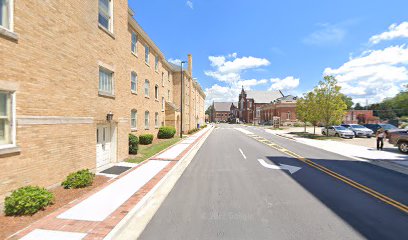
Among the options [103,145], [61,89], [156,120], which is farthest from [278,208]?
[156,120]

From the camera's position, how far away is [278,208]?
610cm

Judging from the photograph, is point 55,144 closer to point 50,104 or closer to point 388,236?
point 50,104

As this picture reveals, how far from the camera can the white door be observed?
10.5 meters

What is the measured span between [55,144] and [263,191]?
281 inches

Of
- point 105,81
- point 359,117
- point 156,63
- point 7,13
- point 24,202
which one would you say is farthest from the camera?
point 359,117

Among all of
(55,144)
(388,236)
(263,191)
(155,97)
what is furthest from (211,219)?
(155,97)

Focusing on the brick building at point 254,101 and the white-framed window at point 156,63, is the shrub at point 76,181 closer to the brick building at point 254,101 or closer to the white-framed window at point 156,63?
the white-framed window at point 156,63

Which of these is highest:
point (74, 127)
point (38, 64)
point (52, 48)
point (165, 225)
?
point (52, 48)

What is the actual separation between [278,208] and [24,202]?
252 inches

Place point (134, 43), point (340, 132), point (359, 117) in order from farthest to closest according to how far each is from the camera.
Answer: point (359, 117) < point (340, 132) < point (134, 43)

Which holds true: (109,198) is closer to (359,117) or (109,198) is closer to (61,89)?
(61,89)

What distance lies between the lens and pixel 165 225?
5.13 meters

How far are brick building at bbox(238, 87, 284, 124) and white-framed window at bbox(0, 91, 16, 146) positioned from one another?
312 ft

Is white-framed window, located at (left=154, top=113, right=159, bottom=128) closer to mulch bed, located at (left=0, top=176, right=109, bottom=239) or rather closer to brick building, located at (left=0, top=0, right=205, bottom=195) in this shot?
brick building, located at (left=0, top=0, right=205, bottom=195)
